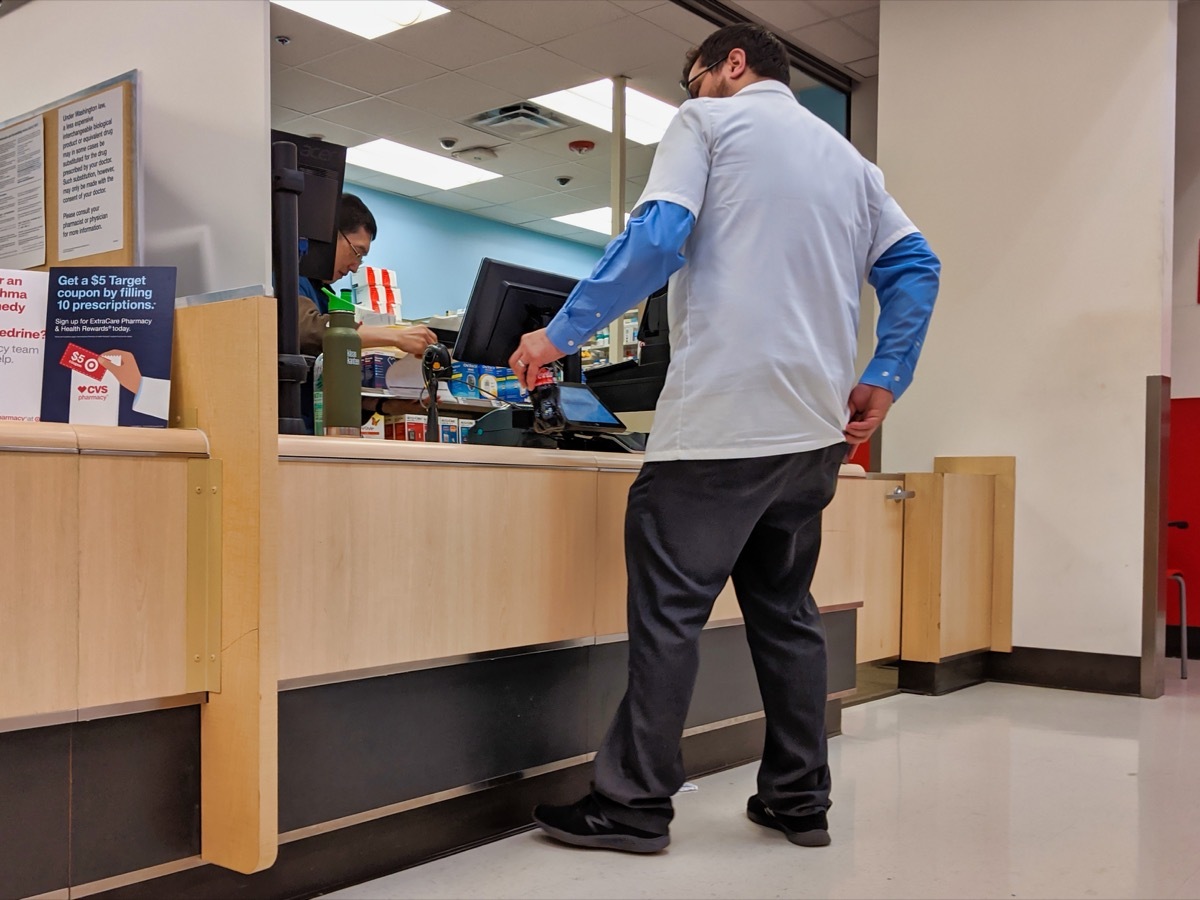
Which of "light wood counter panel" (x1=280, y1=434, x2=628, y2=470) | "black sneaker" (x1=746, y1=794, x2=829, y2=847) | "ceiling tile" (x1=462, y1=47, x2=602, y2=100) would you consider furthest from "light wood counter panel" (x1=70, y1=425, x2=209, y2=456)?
"ceiling tile" (x1=462, y1=47, x2=602, y2=100)

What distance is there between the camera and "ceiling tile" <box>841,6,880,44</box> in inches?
215

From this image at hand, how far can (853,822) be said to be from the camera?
241 cm

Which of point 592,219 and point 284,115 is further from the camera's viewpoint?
point 592,219

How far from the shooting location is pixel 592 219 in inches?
407

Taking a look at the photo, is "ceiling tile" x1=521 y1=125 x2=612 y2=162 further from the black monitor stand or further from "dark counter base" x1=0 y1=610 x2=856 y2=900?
"dark counter base" x1=0 y1=610 x2=856 y2=900

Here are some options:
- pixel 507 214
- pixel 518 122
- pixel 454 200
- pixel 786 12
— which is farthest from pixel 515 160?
pixel 786 12

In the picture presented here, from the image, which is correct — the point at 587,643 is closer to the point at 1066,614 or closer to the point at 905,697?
the point at 905,697

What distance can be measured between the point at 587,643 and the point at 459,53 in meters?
4.68

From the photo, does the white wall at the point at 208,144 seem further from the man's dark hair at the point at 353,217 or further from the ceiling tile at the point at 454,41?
the ceiling tile at the point at 454,41

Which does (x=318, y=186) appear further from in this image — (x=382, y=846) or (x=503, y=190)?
(x=503, y=190)

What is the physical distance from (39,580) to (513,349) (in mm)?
1354

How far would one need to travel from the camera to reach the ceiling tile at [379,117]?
23.3 ft

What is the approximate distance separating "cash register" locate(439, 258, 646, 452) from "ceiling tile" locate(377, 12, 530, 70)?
354 centimetres

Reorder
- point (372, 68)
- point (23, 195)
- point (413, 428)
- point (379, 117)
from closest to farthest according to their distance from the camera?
point (23, 195)
point (413, 428)
point (372, 68)
point (379, 117)
